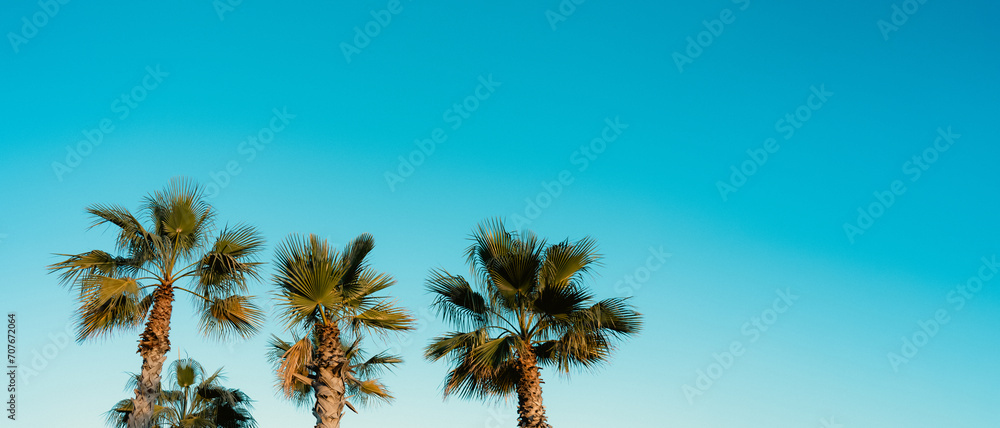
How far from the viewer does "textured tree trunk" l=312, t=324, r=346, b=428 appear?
13.1m

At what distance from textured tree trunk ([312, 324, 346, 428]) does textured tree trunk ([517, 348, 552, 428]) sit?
3328 mm

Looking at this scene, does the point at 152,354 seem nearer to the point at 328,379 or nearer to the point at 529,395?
the point at 328,379

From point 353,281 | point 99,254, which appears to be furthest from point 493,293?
point 99,254

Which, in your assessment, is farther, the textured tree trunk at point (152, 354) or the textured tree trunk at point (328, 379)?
the textured tree trunk at point (152, 354)

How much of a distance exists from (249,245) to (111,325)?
2.98 m

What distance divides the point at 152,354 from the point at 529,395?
23.5 feet

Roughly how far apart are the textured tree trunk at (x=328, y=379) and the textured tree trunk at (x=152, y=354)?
3.13 meters

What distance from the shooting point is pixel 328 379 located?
13.3 m

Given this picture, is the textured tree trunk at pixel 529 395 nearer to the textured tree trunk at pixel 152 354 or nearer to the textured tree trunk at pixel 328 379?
the textured tree trunk at pixel 328 379

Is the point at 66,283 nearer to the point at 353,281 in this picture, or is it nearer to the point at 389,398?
the point at 353,281

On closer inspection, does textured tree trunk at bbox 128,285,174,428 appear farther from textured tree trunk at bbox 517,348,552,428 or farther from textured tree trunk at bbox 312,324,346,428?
textured tree trunk at bbox 517,348,552,428

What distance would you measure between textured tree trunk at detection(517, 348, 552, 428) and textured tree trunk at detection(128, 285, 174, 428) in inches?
268

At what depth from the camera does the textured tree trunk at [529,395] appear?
14.0m

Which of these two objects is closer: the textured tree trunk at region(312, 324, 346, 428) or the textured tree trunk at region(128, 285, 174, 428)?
the textured tree trunk at region(312, 324, 346, 428)
